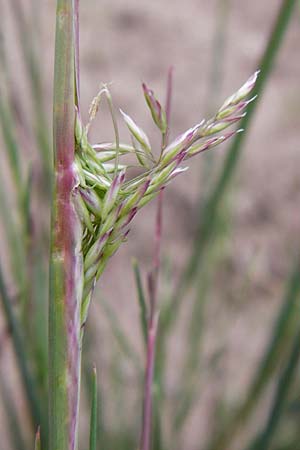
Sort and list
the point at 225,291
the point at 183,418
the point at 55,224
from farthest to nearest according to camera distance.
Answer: the point at 225,291, the point at 183,418, the point at 55,224

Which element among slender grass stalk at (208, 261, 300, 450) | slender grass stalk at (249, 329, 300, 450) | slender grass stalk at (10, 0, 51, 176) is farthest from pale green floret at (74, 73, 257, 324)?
slender grass stalk at (10, 0, 51, 176)

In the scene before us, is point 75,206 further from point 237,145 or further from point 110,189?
point 237,145

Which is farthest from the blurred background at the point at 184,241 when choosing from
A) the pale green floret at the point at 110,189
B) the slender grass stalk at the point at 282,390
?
the pale green floret at the point at 110,189

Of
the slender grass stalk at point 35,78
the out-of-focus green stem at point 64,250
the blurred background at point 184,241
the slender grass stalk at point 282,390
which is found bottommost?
the blurred background at point 184,241

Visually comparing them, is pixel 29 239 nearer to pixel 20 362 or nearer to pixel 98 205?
pixel 20 362

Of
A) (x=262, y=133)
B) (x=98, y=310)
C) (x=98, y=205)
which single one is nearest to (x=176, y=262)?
(x=98, y=310)

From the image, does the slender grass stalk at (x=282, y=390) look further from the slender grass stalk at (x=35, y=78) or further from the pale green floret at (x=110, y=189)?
the slender grass stalk at (x=35, y=78)

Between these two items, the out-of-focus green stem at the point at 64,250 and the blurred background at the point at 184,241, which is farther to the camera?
the blurred background at the point at 184,241
